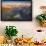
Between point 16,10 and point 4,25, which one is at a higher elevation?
point 16,10

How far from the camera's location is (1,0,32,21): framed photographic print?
268cm

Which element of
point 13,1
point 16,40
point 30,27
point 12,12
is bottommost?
point 16,40

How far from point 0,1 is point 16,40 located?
0.66 meters

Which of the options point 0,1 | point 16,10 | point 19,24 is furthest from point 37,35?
point 0,1

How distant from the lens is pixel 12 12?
8.82 ft

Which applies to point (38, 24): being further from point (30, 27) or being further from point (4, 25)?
point (4, 25)

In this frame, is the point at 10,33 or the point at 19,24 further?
the point at 19,24

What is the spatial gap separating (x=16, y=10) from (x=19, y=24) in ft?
0.75

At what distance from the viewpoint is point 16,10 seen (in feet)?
8.80

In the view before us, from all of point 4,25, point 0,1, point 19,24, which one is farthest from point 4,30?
point 0,1

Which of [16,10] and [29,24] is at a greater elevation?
[16,10]

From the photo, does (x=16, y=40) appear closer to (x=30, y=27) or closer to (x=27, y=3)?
(x=30, y=27)

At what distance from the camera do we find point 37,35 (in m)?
2.70

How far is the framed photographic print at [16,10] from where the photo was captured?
2678mm
